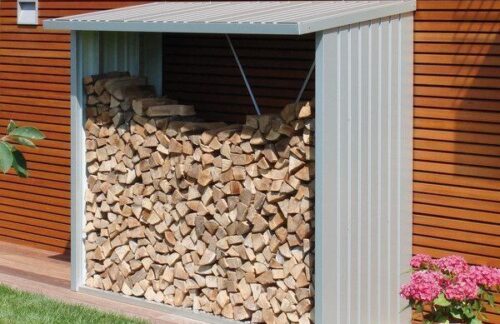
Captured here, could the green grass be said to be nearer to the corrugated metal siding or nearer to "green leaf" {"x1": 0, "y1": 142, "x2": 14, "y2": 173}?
the corrugated metal siding

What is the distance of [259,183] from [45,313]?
1768 mm

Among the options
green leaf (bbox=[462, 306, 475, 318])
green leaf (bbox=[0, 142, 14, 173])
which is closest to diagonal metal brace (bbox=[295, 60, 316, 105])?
green leaf (bbox=[462, 306, 475, 318])

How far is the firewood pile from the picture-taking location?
7562mm

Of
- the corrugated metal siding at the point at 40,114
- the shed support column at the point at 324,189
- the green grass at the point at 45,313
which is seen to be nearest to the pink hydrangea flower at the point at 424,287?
the shed support column at the point at 324,189

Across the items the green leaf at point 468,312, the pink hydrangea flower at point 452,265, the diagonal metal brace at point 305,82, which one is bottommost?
the green leaf at point 468,312

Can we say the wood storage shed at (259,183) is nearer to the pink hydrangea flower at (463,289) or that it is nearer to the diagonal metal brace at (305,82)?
the diagonal metal brace at (305,82)

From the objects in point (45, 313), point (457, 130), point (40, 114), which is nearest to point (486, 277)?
point (457, 130)

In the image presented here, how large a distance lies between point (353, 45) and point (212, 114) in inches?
85.8

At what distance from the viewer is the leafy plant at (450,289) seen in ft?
21.6

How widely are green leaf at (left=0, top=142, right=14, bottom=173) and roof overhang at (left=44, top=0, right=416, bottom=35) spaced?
2.49 metres

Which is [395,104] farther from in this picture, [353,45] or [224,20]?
[224,20]

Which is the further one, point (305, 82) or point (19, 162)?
point (305, 82)

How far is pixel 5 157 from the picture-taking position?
4949 mm

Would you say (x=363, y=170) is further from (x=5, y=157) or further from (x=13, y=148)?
(x=5, y=157)
